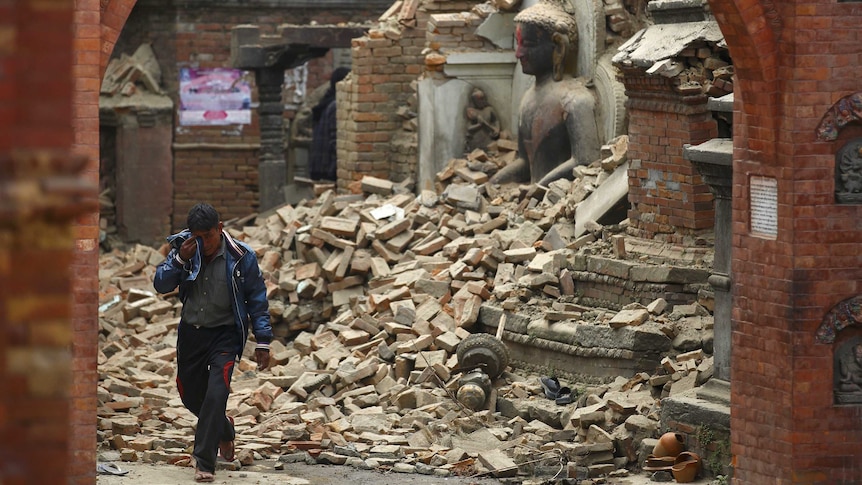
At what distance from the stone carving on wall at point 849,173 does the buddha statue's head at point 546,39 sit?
21.8 ft

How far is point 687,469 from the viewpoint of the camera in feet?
30.4

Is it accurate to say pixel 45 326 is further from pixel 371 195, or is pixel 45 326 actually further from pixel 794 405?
pixel 371 195

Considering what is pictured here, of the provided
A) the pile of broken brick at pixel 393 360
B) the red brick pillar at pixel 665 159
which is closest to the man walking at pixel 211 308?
→ the pile of broken brick at pixel 393 360

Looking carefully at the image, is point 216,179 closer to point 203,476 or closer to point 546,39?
point 546,39

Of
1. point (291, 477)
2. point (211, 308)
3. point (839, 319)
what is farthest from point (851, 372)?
point (211, 308)

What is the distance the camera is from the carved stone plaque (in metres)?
8.00

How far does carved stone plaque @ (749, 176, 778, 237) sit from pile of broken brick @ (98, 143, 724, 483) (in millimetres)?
2090

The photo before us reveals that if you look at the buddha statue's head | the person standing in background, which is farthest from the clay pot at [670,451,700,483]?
the person standing in background

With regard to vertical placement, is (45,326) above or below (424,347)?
above

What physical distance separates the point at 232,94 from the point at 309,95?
66.8 inches

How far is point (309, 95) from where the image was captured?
86.1 ft

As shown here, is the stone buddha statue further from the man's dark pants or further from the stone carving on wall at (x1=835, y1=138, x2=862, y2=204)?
the stone carving on wall at (x1=835, y1=138, x2=862, y2=204)

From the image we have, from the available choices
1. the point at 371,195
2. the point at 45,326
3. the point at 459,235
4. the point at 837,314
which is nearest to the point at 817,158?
the point at 837,314

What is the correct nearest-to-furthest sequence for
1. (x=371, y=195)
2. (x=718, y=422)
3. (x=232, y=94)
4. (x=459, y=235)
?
(x=718, y=422) → (x=459, y=235) → (x=371, y=195) → (x=232, y=94)
